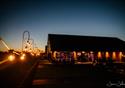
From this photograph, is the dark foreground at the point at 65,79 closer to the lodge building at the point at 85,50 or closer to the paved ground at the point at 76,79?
the paved ground at the point at 76,79

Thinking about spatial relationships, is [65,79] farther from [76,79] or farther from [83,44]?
[83,44]

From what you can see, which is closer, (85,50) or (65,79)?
(65,79)

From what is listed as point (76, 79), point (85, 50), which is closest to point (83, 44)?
point (85, 50)

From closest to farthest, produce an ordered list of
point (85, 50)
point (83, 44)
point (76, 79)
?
point (76, 79), point (85, 50), point (83, 44)

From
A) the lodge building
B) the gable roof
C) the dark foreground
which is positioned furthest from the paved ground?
the gable roof

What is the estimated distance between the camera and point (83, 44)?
50406 millimetres

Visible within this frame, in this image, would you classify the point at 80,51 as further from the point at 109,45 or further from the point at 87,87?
the point at 87,87

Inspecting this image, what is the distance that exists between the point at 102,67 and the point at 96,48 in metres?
23.5

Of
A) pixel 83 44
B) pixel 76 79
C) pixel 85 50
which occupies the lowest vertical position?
pixel 76 79

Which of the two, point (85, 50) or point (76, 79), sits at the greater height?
point (85, 50)

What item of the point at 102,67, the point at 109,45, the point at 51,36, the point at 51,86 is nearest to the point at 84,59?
the point at 109,45

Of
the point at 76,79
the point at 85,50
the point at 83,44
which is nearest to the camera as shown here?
the point at 76,79

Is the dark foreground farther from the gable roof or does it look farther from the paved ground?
the gable roof

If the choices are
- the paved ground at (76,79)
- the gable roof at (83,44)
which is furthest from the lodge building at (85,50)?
the paved ground at (76,79)
